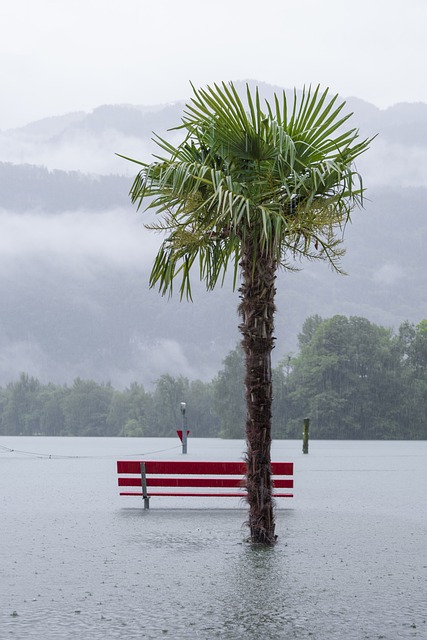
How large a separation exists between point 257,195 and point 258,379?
89.2 inches

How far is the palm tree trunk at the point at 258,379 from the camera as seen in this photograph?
13102 millimetres

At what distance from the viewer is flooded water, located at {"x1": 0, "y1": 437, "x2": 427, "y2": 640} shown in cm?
812

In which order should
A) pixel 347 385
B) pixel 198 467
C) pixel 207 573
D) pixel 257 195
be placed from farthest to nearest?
pixel 347 385, pixel 198 467, pixel 257 195, pixel 207 573

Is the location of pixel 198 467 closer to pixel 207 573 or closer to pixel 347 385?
pixel 207 573

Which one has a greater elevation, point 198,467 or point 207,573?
point 198,467

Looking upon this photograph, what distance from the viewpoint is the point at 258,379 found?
43.0 feet

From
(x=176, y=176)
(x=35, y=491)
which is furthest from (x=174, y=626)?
(x=35, y=491)

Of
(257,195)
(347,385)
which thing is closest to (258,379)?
(257,195)

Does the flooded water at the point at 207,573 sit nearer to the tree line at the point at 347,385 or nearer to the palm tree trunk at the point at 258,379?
the palm tree trunk at the point at 258,379

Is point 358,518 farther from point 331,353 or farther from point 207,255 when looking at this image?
point 331,353

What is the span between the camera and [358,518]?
1766 cm

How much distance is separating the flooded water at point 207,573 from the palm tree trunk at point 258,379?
20.0 inches

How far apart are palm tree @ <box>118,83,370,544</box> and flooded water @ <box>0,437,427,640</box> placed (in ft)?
5.06

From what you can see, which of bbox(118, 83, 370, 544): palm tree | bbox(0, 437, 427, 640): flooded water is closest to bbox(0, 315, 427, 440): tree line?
bbox(0, 437, 427, 640): flooded water
